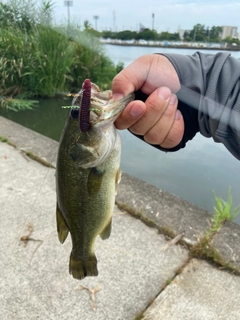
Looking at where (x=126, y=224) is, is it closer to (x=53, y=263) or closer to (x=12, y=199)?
(x=53, y=263)

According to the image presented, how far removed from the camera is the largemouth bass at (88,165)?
129 cm

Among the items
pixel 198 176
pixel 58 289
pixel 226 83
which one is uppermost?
pixel 226 83

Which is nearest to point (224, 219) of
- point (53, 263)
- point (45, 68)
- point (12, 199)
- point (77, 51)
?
point (53, 263)

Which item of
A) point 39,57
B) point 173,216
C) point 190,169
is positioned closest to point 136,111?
point 173,216

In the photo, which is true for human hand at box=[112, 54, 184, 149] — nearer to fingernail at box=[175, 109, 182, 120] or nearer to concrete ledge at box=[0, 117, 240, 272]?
fingernail at box=[175, 109, 182, 120]

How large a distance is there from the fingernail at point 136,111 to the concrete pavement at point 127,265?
1323 mm

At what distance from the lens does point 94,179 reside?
138 cm

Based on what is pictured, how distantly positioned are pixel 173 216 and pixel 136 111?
5.73 feet

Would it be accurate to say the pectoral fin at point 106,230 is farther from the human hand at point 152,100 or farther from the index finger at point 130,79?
the index finger at point 130,79

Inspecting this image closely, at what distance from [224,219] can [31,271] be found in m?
1.61

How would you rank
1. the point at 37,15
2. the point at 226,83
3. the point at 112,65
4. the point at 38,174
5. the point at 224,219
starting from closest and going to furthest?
1. the point at 226,83
2. the point at 224,219
3. the point at 38,174
4. the point at 37,15
5. the point at 112,65

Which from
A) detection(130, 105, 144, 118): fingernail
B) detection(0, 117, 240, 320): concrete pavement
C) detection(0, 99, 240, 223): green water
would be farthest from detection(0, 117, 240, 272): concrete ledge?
detection(130, 105, 144, 118): fingernail

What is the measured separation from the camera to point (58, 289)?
2193 mm

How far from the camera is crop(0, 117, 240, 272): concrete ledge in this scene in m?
2.56
